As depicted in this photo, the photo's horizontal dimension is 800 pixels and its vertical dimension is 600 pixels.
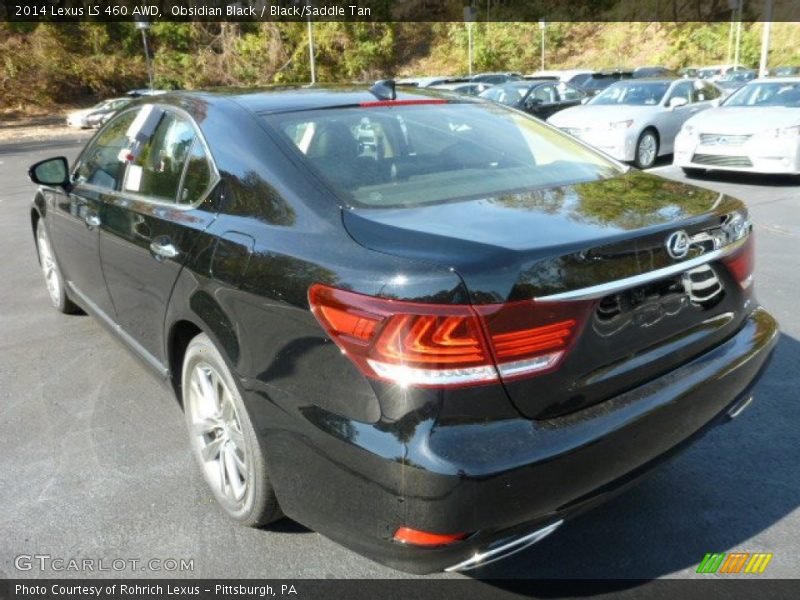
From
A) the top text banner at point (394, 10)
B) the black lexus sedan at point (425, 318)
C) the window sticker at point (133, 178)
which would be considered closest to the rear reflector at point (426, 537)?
the black lexus sedan at point (425, 318)

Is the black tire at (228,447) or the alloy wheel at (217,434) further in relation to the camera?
the alloy wheel at (217,434)

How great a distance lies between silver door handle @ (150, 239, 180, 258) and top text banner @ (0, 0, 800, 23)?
29799 millimetres

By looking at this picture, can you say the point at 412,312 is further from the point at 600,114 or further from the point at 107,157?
the point at 600,114

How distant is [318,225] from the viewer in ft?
7.25

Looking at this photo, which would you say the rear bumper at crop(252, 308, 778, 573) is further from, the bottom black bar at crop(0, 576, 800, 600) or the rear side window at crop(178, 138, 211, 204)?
the rear side window at crop(178, 138, 211, 204)

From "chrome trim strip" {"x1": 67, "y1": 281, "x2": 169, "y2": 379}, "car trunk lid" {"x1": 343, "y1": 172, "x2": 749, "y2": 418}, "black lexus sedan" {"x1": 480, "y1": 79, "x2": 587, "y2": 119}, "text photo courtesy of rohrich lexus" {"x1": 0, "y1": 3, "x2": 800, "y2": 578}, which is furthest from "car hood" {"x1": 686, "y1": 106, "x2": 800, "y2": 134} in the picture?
"chrome trim strip" {"x1": 67, "y1": 281, "x2": 169, "y2": 379}

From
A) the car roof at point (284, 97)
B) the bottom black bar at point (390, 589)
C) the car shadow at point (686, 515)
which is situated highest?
the car roof at point (284, 97)

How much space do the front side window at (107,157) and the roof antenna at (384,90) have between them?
→ 1334mm

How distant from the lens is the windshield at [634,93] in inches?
487

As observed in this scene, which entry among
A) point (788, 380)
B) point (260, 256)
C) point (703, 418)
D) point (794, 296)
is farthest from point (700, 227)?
point (794, 296)

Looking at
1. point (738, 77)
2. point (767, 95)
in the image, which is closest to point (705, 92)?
point (767, 95)

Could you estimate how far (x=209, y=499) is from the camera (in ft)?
9.57

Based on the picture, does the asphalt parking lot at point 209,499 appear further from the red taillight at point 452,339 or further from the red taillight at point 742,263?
the red taillight at point 452,339

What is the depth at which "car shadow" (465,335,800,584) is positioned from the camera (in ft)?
8.00
